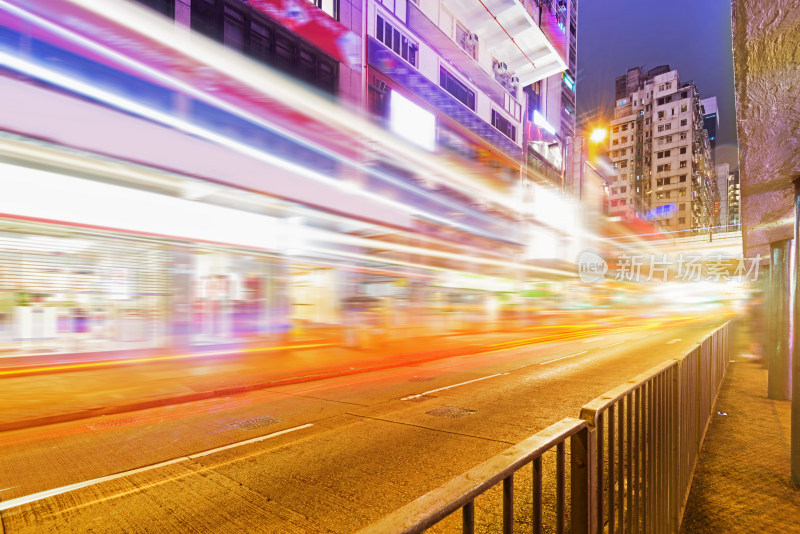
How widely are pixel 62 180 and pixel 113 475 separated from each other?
496cm

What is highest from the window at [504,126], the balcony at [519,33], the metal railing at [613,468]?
the balcony at [519,33]

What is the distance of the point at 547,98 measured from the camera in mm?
51812

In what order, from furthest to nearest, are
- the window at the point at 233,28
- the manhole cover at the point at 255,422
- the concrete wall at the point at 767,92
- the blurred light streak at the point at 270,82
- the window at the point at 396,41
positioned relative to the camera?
the window at the point at 396,41 → the window at the point at 233,28 → the blurred light streak at the point at 270,82 → the manhole cover at the point at 255,422 → the concrete wall at the point at 767,92

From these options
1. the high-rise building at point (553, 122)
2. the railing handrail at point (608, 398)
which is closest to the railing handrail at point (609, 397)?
the railing handrail at point (608, 398)

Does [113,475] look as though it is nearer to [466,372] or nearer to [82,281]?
[82,281]

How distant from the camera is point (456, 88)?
3297 cm

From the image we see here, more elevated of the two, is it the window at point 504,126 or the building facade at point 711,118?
the building facade at point 711,118

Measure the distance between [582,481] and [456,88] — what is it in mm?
34280

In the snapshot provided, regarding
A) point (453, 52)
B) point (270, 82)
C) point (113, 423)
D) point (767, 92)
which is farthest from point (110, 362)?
point (453, 52)

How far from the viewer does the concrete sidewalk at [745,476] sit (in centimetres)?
367

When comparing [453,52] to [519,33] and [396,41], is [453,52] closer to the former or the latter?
[396,41]

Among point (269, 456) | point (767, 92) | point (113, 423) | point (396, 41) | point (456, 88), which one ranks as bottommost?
point (113, 423)

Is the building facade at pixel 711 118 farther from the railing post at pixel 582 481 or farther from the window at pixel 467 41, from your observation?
the railing post at pixel 582 481

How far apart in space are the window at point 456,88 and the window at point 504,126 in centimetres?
327
